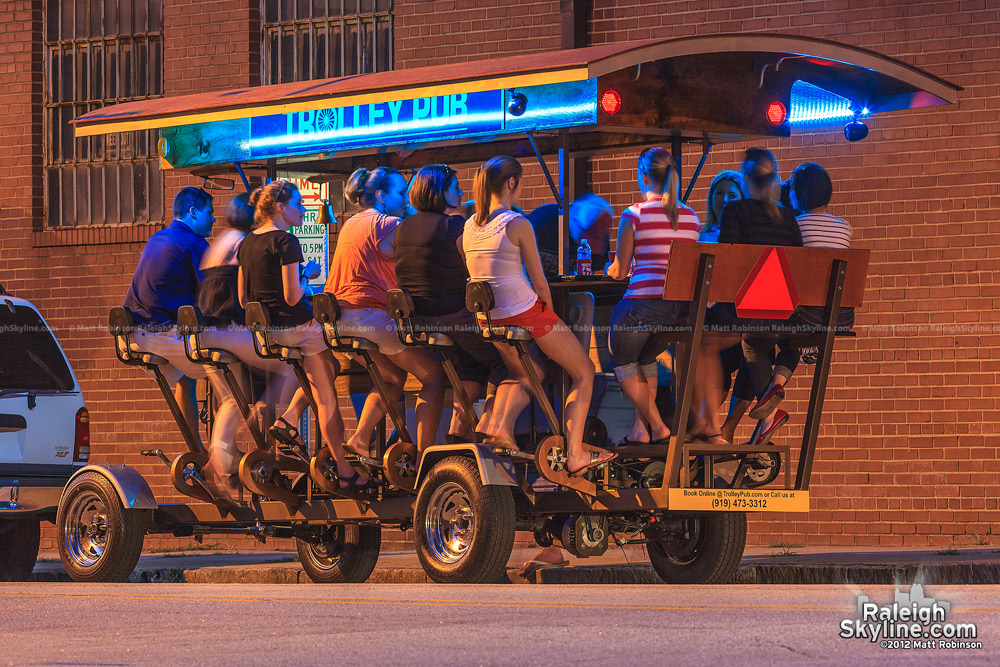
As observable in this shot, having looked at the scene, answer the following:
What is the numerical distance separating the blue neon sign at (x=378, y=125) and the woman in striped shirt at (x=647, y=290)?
0.53 m

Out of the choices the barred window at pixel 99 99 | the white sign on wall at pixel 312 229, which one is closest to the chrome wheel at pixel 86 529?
the white sign on wall at pixel 312 229

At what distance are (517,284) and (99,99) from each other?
918 cm

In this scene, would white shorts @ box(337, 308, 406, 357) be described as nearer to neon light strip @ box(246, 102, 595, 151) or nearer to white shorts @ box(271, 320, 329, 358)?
white shorts @ box(271, 320, 329, 358)

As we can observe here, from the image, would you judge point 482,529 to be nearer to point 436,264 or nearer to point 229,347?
point 436,264

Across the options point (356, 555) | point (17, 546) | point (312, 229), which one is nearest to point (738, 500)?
point (356, 555)

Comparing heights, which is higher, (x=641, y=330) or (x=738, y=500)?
(x=641, y=330)

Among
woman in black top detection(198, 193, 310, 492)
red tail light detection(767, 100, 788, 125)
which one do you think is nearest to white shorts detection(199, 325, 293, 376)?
woman in black top detection(198, 193, 310, 492)

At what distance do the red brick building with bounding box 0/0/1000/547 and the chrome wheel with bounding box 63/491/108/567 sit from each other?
5204 mm

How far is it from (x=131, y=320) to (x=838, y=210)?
5.79m

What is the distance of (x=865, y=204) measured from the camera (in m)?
14.0

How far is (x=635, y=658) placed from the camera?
602 cm

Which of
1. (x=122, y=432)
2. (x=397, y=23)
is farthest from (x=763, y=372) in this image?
(x=122, y=432)

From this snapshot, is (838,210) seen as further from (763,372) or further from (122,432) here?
(122,432)

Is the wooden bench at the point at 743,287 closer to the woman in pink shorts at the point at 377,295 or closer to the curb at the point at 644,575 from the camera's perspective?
the woman in pink shorts at the point at 377,295
